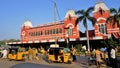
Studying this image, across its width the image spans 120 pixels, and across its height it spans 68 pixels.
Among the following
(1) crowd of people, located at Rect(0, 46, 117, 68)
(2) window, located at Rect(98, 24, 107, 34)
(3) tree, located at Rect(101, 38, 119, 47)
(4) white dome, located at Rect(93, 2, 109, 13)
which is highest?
(4) white dome, located at Rect(93, 2, 109, 13)

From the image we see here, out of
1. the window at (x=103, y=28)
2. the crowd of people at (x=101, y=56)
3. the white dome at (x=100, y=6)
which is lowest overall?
the crowd of people at (x=101, y=56)

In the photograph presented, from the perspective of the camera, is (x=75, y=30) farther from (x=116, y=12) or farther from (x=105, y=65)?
(x=105, y=65)

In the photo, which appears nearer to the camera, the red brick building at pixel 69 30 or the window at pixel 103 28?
the red brick building at pixel 69 30

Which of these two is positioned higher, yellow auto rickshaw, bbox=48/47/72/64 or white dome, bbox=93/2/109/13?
white dome, bbox=93/2/109/13

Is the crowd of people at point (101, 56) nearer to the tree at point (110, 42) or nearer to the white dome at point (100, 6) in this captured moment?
the tree at point (110, 42)

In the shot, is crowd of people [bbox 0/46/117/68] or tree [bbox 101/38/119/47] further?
tree [bbox 101/38/119/47]

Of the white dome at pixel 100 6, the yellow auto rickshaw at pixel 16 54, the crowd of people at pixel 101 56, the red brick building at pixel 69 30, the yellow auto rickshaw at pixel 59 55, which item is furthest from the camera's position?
the white dome at pixel 100 6

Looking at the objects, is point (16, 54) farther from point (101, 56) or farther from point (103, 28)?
point (103, 28)

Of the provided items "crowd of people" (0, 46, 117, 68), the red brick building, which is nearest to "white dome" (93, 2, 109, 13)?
the red brick building

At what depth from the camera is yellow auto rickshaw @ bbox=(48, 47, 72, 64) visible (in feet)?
76.2

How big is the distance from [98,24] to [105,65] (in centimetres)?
3280

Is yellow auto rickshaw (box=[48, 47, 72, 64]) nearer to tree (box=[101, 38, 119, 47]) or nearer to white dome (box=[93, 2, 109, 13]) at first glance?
tree (box=[101, 38, 119, 47])

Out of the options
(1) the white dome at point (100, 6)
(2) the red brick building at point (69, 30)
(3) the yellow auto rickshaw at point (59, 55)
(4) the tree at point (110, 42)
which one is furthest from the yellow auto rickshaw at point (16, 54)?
(1) the white dome at point (100, 6)

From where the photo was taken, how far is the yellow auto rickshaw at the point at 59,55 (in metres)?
23.2
